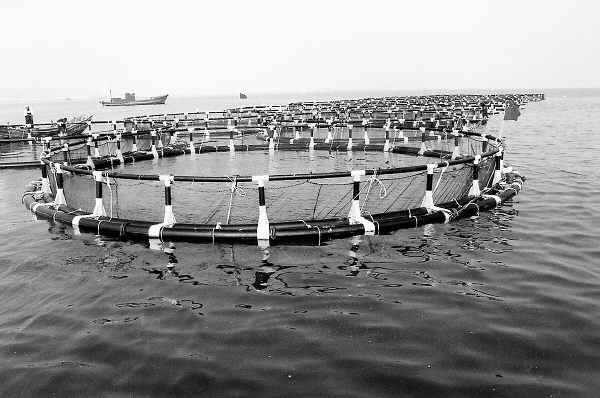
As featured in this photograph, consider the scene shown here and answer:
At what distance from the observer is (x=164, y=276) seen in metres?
7.81

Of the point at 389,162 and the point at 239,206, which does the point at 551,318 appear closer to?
the point at 239,206

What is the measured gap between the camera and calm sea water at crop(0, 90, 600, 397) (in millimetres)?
4887

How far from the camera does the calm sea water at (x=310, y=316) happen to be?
4887mm

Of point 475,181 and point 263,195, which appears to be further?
point 475,181

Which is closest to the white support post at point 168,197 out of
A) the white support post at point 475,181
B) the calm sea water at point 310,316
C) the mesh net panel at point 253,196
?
the calm sea water at point 310,316

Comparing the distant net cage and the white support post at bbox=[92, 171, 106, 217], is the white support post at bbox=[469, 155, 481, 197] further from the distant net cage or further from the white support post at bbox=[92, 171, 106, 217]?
the white support post at bbox=[92, 171, 106, 217]

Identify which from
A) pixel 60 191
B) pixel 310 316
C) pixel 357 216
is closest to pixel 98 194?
pixel 60 191

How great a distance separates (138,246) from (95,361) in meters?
4.37

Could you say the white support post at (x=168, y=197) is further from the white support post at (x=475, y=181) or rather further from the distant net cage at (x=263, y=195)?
the white support post at (x=475, y=181)

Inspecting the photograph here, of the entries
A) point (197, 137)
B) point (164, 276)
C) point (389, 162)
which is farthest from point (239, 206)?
point (197, 137)

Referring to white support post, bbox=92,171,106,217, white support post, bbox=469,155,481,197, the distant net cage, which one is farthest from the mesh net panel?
white support post, bbox=469,155,481,197

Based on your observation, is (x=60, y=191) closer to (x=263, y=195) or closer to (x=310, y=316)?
(x=263, y=195)

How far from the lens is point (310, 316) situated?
6297 mm

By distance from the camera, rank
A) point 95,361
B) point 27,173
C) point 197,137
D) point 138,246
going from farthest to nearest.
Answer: point 197,137, point 27,173, point 138,246, point 95,361
